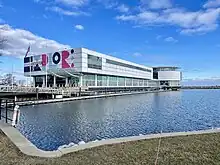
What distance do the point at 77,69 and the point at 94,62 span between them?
7125 mm

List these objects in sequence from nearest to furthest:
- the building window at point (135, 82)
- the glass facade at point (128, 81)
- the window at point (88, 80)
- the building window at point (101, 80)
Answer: the window at point (88, 80) < the building window at point (101, 80) < the glass facade at point (128, 81) < the building window at point (135, 82)

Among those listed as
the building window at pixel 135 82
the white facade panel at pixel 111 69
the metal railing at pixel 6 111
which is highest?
the white facade panel at pixel 111 69

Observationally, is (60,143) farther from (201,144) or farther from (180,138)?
(201,144)

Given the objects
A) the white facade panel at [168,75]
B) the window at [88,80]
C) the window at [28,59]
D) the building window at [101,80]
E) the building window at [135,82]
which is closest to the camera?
the window at [88,80]

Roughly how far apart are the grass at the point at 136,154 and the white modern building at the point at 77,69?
6102 cm

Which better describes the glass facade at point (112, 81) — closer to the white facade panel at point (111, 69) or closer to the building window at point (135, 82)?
the white facade panel at point (111, 69)

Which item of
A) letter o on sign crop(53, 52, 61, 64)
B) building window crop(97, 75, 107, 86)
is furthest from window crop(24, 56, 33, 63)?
building window crop(97, 75, 107, 86)

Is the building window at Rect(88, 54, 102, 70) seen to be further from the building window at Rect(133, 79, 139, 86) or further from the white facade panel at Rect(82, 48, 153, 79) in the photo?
the building window at Rect(133, 79, 139, 86)

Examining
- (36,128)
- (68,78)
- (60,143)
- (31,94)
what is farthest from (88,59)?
(60,143)

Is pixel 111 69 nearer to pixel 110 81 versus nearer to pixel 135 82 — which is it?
pixel 110 81

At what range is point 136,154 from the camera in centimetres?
729

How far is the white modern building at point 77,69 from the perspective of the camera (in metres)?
70.6

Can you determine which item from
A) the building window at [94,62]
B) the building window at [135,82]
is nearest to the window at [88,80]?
the building window at [94,62]

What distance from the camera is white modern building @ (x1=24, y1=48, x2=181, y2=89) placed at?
70.6m
